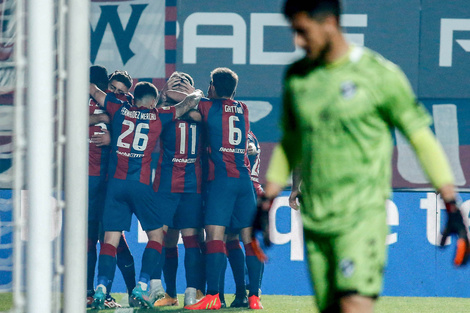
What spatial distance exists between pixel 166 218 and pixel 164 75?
1.55m

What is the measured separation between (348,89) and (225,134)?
13.3 feet

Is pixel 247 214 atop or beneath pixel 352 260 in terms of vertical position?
beneath

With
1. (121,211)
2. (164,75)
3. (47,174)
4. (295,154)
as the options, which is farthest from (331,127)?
(164,75)

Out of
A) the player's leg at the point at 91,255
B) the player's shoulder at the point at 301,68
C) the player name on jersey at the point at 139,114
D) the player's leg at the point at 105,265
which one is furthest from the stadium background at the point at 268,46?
the player's shoulder at the point at 301,68

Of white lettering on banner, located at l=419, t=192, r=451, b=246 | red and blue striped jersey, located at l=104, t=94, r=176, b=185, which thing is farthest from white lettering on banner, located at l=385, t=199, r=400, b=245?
red and blue striped jersey, located at l=104, t=94, r=176, b=185

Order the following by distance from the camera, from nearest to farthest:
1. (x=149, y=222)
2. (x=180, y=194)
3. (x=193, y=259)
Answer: (x=149, y=222) < (x=193, y=259) < (x=180, y=194)

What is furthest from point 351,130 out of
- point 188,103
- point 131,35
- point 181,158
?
point 131,35

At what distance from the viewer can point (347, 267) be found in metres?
2.35

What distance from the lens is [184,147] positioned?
6535mm

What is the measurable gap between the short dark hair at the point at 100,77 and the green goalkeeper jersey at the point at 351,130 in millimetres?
4540

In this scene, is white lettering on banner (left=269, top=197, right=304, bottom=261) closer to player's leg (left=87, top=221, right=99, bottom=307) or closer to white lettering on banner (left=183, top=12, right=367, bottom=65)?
white lettering on banner (left=183, top=12, right=367, bottom=65)

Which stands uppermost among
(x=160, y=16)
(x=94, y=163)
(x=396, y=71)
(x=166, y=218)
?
(x=160, y=16)

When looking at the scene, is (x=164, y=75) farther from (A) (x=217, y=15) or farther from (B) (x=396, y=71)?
(B) (x=396, y=71)

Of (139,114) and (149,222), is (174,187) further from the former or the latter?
(139,114)
